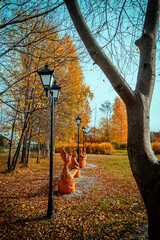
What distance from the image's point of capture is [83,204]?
4.09 meters

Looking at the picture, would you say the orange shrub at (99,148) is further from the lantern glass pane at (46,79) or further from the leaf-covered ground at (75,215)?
the lantern glass pane at (46,79)

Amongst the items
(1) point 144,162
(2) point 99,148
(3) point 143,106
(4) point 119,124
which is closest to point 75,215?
(1) point 144,162

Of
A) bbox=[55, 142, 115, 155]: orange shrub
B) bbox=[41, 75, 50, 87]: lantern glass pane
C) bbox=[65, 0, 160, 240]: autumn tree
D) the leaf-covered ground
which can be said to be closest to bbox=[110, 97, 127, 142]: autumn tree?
bbox=[55, 142, 115, 155]: orange shrub

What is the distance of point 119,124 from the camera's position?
88.0 feet

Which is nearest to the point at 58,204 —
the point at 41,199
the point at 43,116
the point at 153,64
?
the point at 41,199

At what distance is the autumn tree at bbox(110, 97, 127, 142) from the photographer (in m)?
26.6

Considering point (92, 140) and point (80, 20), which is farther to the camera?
point (92, 140)

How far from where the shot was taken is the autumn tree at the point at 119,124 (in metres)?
26.6

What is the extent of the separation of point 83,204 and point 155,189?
10.3ft

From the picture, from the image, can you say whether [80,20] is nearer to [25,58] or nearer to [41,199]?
[41,199]

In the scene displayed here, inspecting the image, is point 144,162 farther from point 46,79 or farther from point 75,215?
point 46,79

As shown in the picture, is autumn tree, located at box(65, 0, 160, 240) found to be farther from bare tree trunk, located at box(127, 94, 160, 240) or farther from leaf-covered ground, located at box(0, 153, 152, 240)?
leaf-covered ground, located at box(0, 153, 152, 240)

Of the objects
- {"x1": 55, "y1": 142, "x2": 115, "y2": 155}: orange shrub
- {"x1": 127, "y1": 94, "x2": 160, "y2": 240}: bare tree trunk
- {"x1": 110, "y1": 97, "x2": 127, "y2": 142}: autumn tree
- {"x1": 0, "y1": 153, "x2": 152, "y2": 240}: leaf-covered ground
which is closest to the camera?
{"x1": 127, "y1": 94, "x2": 160, "y2": 240}: bare tree trunk

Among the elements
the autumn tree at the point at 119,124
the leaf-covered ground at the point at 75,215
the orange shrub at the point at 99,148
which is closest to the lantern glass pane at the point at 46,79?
the leaf-covered ground at the point at 75,215
